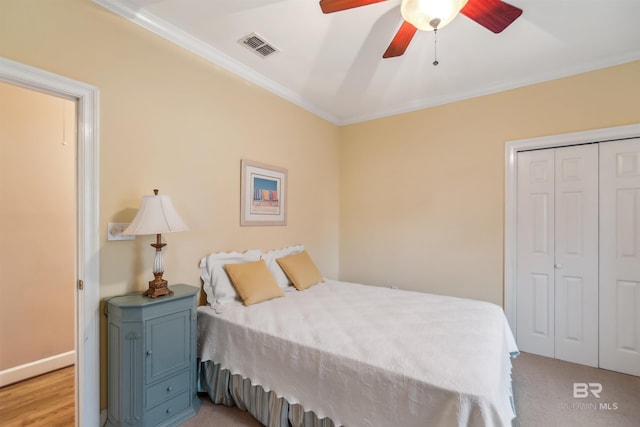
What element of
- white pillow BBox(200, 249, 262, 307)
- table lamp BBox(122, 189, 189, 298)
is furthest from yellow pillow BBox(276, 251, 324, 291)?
table lamp BBox(122, 189, 189, 298)

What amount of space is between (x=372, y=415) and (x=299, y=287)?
149cm

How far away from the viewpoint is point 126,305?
1.64 meters

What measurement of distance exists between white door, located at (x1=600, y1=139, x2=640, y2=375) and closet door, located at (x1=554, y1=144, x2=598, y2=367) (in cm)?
6

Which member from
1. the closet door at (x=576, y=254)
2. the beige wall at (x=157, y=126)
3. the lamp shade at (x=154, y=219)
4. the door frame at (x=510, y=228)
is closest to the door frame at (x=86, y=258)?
the beige wall at (x=157, y=126)

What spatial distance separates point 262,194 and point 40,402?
90.7 inches

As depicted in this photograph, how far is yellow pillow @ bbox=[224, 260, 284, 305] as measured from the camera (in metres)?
2.32

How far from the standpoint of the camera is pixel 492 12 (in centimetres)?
154

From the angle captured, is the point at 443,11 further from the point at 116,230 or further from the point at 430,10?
the point at 116,230

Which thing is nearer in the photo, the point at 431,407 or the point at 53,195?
the point at 431,407

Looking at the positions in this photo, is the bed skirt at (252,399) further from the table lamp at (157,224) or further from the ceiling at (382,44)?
the ceiling at (382,44)

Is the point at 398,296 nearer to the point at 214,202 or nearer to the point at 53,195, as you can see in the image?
the point at 214,202

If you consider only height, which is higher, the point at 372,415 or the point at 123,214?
the point at 123,214

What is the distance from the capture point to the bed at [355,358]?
4.17 ft

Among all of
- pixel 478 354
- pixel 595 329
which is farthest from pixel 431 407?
pixel 595 329
